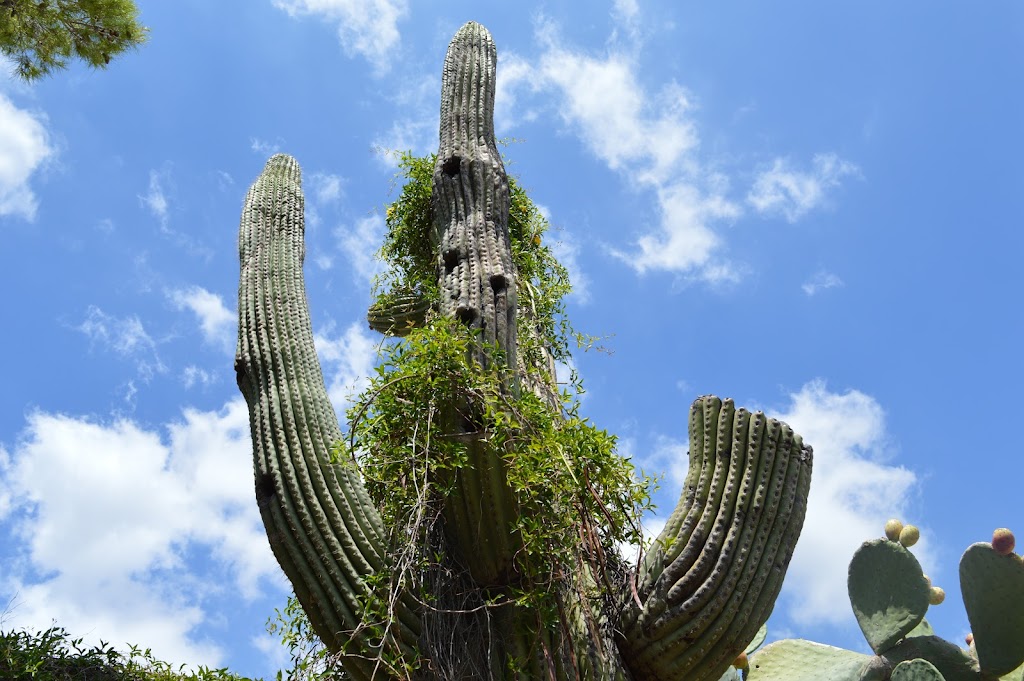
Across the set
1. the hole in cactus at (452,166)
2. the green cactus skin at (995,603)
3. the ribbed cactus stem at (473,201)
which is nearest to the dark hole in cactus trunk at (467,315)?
the ribbed cactus stem at (473,201)

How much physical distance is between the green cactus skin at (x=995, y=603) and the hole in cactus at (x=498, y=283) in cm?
297

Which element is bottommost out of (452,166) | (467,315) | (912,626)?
(912,626)

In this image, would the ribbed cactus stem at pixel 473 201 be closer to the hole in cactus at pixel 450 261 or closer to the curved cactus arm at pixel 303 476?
the hole in cactus at pixel 450 261

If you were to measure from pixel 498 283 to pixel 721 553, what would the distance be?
134 cm

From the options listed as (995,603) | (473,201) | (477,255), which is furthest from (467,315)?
(995,603)

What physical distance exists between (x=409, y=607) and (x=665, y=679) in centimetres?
95

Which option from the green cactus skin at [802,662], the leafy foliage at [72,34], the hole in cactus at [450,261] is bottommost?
the green cactus skin at [802,662]

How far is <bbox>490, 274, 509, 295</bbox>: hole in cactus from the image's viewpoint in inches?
158

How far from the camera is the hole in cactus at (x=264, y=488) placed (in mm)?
3674

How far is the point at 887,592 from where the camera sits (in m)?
5.46

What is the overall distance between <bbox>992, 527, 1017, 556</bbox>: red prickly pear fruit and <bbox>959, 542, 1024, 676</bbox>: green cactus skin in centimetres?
2

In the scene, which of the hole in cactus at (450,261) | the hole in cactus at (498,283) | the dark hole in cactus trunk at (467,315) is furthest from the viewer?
the hole in cactus at (450,261)

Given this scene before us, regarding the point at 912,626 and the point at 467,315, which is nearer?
the point at 467,315

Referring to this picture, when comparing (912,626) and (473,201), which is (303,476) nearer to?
(473,201)
